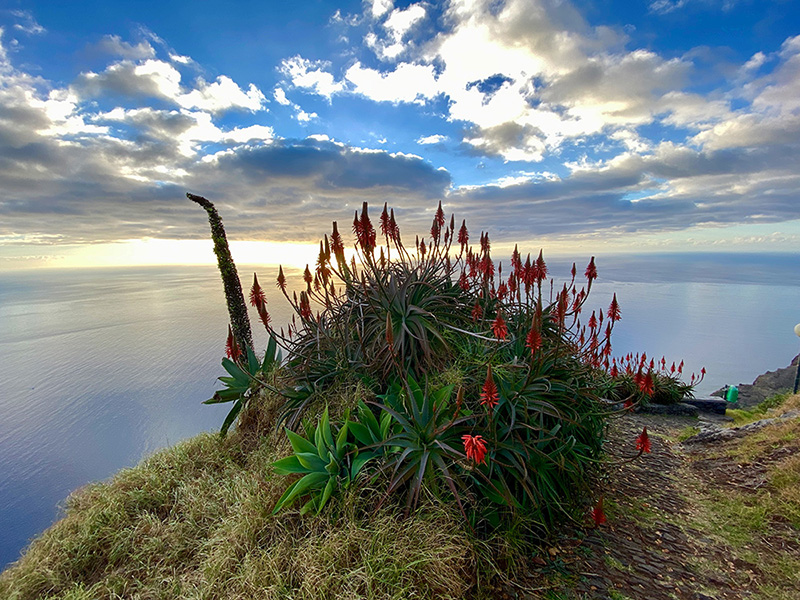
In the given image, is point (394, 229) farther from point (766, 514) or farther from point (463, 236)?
point (766, 514)

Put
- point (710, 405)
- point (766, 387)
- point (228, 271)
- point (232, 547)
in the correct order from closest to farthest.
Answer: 1. point (232, 547)
2. point (228, 271)
3. point (710, 405)
4. point (766, 387)

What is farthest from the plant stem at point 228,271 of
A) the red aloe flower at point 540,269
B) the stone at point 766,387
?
the stone at point 766,387

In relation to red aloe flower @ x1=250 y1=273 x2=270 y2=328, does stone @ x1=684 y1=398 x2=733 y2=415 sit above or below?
below

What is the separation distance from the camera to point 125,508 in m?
3.19

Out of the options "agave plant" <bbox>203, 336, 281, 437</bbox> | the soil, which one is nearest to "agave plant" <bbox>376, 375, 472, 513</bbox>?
the soil

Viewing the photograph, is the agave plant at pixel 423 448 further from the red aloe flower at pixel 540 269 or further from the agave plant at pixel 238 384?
the agave plant at pixel 238 384

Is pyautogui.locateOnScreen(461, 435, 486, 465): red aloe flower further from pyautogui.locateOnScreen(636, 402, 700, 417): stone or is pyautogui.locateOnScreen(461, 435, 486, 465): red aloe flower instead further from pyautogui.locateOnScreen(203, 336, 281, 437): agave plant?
pyautogui.locateOnScreen(636, 402, 700, 417): stone

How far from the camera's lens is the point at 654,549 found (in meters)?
2.39

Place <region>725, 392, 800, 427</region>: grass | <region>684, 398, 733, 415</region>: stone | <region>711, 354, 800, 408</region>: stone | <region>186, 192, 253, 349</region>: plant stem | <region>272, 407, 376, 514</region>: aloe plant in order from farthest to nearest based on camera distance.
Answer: <region>711, 354, 800, 408</region>: stone
<region>684, 398, 733, 415</region>: stone
<region>725, 392, 800, 427</region>: grass
<region>186, 192, 253, 349</region>: plant stem
<region>272, 407, 376, 514</region>: aloe plant

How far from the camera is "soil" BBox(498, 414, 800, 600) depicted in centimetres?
202

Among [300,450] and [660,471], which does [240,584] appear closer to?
[300,450]

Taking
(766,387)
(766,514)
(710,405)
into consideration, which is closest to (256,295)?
(766,514)

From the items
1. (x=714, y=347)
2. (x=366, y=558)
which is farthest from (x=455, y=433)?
(x=714, y=347)

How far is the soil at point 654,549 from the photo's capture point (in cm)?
202
